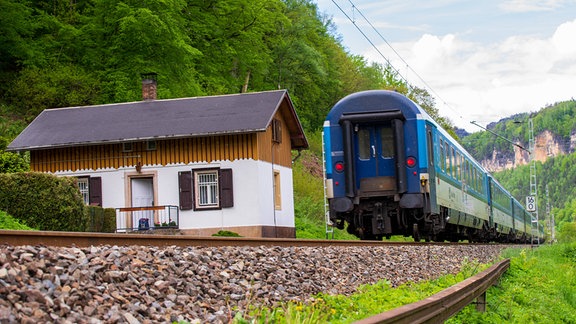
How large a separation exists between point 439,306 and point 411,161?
34.9ft

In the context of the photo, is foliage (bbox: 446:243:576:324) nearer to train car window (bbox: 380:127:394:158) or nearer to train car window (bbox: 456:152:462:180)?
train car window (bbox: 380:127:394:158)

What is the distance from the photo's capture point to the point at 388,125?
57.9 feet

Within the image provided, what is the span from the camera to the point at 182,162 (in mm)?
29031

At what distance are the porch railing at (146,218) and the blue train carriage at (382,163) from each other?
11102mm

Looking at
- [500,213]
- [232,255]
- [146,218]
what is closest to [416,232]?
[232,255]

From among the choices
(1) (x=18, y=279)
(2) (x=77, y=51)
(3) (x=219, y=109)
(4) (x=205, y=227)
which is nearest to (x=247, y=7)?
(2) (x=77, y=51)

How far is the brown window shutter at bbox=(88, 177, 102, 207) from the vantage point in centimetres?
2953

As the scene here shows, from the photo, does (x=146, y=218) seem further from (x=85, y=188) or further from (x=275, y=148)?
(x=275, y=148)

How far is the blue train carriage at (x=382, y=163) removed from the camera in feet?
56.5

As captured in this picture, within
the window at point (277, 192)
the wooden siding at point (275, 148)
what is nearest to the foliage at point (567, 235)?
the wooden siding at point (275, 148)

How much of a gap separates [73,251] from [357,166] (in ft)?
37.6

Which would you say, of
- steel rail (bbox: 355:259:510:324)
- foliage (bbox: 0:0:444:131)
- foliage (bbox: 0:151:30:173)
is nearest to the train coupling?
steel rail (bbox: 355:259:510:324)

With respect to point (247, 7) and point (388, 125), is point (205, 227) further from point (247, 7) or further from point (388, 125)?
point (247, 7)

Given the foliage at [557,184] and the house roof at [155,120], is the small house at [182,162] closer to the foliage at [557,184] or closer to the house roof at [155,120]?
the house roof at [155,120]
